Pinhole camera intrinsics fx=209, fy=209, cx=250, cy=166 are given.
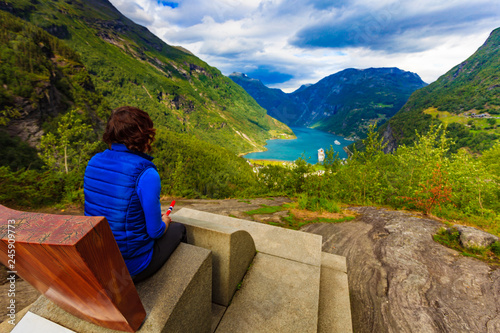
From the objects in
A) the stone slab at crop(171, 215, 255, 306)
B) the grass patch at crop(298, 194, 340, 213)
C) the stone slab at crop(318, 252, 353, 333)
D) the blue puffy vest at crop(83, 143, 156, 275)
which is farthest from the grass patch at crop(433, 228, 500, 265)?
the blue puffy vest at crop(83, 143, 156, 275)

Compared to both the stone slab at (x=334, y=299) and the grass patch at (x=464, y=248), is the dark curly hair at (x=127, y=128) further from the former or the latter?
the grass patch at (x=464, y=248)

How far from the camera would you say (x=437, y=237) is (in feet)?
16.4

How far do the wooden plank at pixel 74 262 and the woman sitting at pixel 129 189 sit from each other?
394mm

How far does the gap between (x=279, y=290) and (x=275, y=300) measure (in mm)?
176

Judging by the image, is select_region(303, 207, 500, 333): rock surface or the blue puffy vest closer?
the blue puffy vest

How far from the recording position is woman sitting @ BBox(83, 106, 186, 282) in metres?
1.63

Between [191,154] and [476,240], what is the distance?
77.6 meters

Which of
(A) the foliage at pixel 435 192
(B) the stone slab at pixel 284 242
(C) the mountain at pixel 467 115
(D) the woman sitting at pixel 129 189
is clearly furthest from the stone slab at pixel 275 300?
(C) the mountain at pixel 467 115

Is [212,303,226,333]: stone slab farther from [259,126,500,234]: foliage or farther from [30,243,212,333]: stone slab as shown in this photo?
[259,126,500,234]: foliage

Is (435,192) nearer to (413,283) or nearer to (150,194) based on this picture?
(413,283)

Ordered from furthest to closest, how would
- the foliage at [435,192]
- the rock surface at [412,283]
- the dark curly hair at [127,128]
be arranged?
the foliage at [435,192] → the rock surface at [412,283] → the dark curly hair at [127,128]

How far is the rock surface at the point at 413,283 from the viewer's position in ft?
10.0

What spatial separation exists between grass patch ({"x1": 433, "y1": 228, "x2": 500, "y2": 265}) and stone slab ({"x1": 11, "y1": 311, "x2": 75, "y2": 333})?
655 centimetres

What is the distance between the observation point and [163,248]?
2057mm
